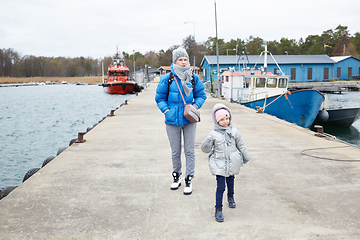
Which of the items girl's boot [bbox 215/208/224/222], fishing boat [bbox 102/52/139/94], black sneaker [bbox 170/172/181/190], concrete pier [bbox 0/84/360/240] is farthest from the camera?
fishing boat [bbox 102/52/139/94]

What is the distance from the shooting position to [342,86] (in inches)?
1946

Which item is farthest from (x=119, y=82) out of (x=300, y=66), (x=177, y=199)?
(x=177, y=199)

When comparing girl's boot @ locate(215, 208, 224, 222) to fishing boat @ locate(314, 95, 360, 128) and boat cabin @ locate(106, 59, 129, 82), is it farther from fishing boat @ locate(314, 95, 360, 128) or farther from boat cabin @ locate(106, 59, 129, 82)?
boat cabin @ locate(106, 59, 129, 82)

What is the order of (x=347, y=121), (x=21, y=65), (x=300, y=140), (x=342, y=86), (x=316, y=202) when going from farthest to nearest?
(x=21, y=65)
(x=342, y=86)
(x=347, y=121)
(x=300, y=140)
(x=316, y=202)

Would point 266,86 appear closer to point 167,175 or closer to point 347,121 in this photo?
point 347,121

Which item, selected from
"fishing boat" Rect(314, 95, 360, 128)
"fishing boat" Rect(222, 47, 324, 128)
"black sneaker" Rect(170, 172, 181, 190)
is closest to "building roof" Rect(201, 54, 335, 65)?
"fishing boat" Rect(222, 47, 324, 128)

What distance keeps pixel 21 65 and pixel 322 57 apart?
127 meters

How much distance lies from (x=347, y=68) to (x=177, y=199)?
6198 centimetres

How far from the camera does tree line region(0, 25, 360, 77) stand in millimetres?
83106

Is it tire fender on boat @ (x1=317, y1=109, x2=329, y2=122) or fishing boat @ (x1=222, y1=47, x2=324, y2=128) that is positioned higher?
fishing boat @ (x1=222, y1=47, x2=324, y2=128)

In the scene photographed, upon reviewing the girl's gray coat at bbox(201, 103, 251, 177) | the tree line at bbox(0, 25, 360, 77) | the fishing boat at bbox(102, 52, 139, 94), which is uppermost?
the tree line at bbox(0, 25, 360, 77)

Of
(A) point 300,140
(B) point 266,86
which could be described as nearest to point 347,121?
(B) point 266,86

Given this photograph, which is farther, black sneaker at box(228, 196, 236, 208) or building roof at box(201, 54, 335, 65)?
building roof at box(201, 54, 335, 65)

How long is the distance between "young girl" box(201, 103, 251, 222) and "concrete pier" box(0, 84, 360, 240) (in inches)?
16.2
